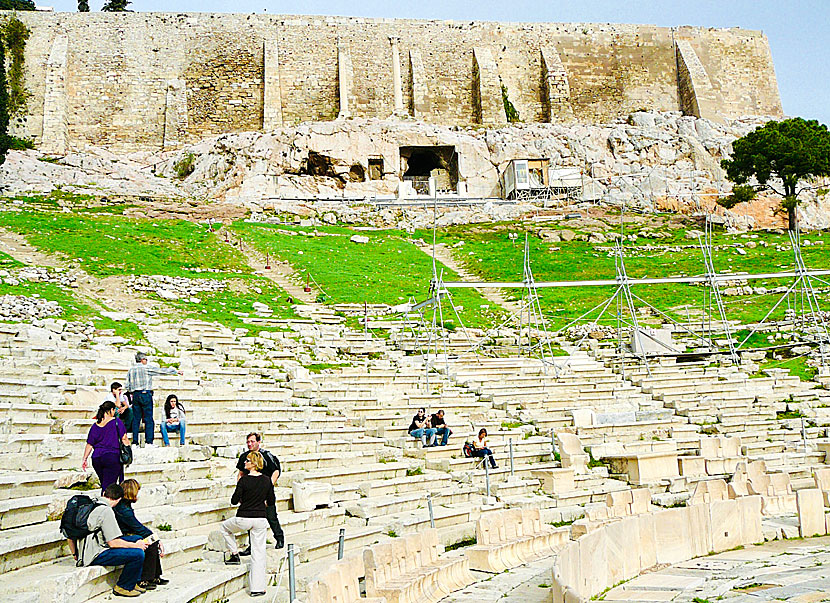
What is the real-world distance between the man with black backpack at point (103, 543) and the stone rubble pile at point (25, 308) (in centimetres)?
1299

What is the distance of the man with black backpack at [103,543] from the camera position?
6059 millimetres

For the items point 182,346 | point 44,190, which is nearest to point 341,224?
point 44,190

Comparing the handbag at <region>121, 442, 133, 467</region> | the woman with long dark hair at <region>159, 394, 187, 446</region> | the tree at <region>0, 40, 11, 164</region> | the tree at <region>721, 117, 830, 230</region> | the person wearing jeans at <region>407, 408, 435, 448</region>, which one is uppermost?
the tree at <region>0, 40, 11, 164</region>

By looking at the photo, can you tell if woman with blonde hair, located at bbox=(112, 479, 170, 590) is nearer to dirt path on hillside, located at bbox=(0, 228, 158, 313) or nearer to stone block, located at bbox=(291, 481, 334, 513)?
stone block, located at bbox=(291, 481, 334, 513)

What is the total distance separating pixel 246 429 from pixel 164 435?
1775 millimetres

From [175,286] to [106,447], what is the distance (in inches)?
663

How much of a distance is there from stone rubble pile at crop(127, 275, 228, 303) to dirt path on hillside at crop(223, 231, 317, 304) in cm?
212

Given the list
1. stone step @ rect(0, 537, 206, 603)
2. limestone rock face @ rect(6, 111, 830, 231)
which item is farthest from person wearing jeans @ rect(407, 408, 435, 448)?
limestone rock face @ rect(6, 111, 830, 231)

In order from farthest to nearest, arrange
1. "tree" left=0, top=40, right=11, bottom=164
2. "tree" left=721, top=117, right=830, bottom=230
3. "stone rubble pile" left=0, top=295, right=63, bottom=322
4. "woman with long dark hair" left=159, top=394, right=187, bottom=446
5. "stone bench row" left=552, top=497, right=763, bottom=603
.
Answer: "tree" left=0, top=40, right=11, bottom=164 → "tree" left=721, top=117, right=830, bottom=230 → "stone rubble pile" left=0, top=295, right=63, bottom=322 → "woman with long dark hair" left=159, top=394, right=187, bottom=446 → "stone bench row" left=552, top=497, right=763, bottom=603

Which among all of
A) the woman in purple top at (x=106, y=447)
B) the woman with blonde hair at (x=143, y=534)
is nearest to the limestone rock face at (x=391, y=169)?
the woman in purple top at (x=106, y=447)

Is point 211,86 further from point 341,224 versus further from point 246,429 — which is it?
point 246,429

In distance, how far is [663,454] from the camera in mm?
13102

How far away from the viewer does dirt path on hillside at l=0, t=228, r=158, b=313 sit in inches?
855

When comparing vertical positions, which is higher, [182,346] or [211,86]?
[211,86]
